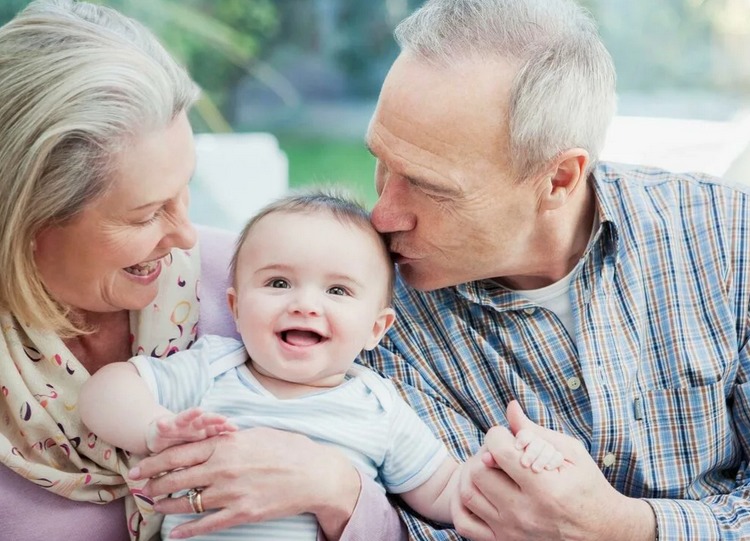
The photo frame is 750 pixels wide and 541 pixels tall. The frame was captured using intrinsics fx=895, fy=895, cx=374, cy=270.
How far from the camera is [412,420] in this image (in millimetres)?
1810

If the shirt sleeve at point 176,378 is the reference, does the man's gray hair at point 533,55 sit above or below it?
above

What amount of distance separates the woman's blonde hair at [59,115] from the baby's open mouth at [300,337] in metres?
0.41

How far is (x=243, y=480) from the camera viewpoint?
1.61 meters

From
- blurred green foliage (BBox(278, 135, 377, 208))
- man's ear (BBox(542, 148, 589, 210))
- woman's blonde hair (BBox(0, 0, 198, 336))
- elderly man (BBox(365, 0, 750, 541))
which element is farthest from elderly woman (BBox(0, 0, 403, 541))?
blurred green foliage (BBox(278, 135, 377, 208))

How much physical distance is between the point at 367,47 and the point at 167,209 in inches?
195

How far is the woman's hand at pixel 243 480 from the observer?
1601mm

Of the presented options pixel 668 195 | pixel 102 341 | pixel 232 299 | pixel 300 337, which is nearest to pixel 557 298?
pixel 668 195

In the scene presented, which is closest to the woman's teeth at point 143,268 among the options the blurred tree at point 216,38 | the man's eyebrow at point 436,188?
the man's eyebrow at point 436,188

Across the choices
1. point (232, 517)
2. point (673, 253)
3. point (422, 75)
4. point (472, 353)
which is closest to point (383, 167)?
point (422, 75)

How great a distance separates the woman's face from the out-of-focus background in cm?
197

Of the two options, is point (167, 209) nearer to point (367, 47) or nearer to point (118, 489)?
point (118, 489)

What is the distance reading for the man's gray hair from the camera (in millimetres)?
1792

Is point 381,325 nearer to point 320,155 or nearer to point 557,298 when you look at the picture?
point 557,298

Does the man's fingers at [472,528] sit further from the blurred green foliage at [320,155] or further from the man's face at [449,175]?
the blurred green foliage at [320,155]
